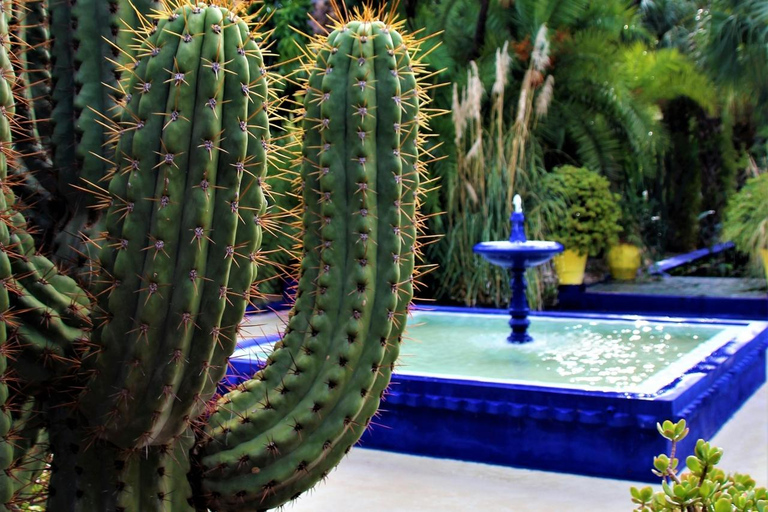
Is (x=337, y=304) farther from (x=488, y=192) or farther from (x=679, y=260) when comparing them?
(x=679, y=260)

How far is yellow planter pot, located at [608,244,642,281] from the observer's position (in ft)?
41.8

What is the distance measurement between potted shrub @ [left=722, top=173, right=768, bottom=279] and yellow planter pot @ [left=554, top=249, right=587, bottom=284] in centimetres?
175

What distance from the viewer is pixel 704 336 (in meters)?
7.76

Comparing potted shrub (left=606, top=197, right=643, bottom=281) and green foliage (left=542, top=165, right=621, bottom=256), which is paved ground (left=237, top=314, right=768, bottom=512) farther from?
potted shrub (left=606, top=197, right=643, bottom=281)

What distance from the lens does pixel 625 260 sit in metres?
12.7

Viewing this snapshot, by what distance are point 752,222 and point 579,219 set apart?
1.96 meters

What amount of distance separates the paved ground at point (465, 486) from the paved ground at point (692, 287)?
553 cm

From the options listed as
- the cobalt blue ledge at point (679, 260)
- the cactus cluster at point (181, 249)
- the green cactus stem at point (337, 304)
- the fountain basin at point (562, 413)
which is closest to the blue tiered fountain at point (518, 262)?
the fountain basin at point (562, 413)

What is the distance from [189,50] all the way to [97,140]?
0.56 m

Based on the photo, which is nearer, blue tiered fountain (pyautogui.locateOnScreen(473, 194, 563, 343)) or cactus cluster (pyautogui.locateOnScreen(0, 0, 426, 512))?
cactus cluster (pyautogui.locateOnScreen(0, 0, 426, 512))

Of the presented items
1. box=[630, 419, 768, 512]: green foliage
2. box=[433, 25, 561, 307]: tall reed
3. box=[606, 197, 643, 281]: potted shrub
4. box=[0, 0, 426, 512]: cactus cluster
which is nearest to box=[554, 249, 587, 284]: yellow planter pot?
box=[433, 25, 561, 307]: tall reed

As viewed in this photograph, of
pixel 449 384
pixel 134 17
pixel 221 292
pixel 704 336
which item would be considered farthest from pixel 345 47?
pixel 704 336

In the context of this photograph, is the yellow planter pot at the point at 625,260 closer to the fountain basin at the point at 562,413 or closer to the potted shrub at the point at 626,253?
the potted shrub at the point at 626,253

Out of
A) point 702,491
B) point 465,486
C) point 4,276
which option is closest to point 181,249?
point 4,276
